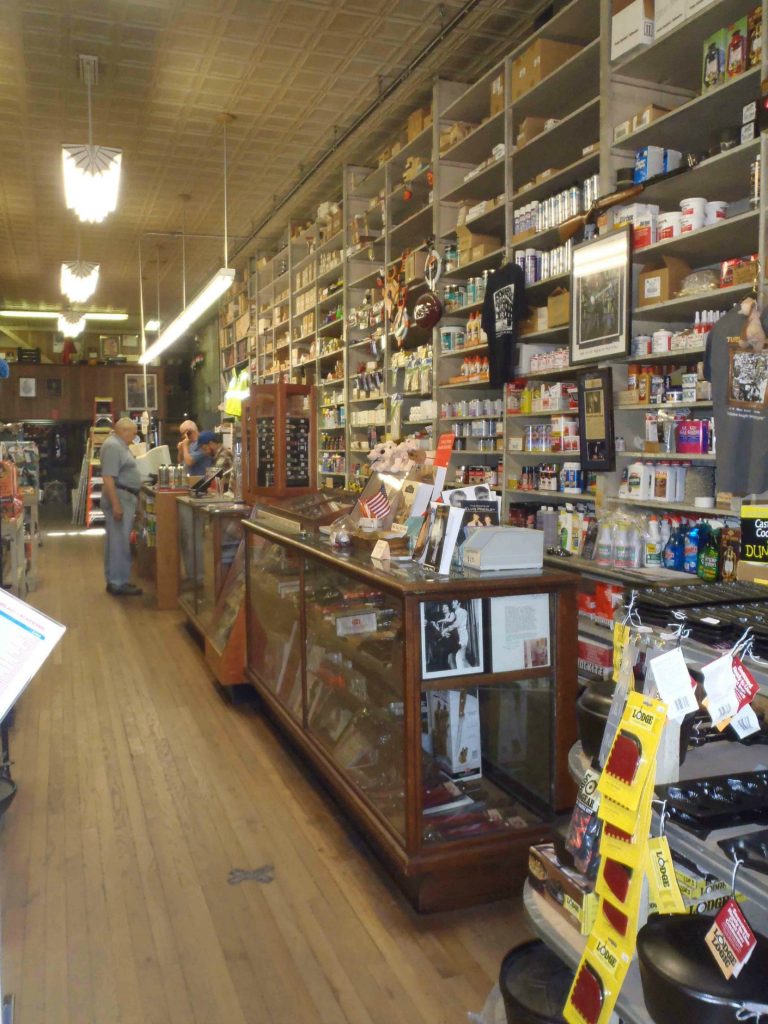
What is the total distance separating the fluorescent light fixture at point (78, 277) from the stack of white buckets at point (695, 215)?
7924 millimetres

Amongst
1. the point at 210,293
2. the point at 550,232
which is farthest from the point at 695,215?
the point at 210,293

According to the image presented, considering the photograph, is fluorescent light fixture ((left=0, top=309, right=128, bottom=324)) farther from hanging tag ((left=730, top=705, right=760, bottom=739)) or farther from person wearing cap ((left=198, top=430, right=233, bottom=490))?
hanging tag ((left=730, top=705, right=760, bottom=739))

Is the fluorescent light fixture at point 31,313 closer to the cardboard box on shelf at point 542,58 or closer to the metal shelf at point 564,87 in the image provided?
the metal shelf at point 564,87

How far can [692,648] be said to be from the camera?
65.5 inches

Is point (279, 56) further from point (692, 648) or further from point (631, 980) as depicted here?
point (631, 980)

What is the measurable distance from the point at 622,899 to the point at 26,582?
825 cm

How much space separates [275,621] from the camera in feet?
14.9

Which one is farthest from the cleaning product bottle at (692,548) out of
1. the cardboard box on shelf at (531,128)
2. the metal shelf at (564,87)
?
the cardboard box on shelf at (531,128)

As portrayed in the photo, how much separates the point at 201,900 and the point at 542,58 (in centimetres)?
500

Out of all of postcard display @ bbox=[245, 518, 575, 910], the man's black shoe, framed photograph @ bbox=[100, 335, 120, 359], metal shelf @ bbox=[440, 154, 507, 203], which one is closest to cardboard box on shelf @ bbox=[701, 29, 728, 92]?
metal shelf @ bbox=[440, 154, 507, 203]

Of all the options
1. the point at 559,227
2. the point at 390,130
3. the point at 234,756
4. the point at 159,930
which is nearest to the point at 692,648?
the point at 159,930

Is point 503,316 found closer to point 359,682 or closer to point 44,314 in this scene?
point 359,682

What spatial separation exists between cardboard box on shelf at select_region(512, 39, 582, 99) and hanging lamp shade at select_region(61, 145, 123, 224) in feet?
9.59

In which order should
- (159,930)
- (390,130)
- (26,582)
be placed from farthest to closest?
(26,582) < (390,130) < (159,930)
